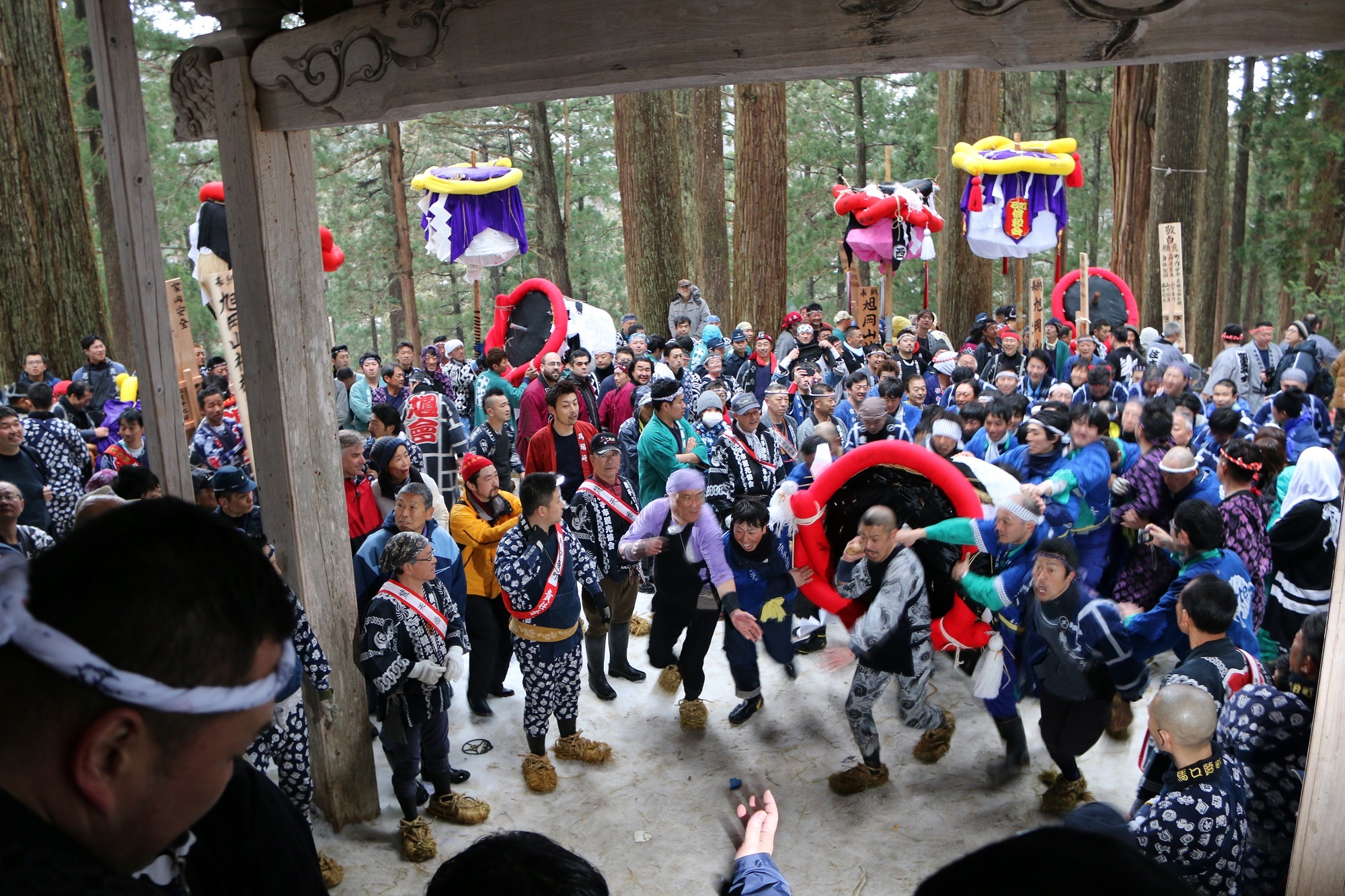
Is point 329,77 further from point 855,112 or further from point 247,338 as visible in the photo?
point 855,112

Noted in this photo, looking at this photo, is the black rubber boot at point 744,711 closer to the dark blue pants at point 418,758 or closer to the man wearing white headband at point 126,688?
the dark blue pants at point 418,758

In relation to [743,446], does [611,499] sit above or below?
below

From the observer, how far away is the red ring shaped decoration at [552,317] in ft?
36.2

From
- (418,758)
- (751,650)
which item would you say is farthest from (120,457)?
(751,650)

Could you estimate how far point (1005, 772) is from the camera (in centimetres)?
525

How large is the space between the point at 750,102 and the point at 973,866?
1501 cm

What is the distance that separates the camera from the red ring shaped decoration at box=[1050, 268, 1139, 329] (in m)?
13.1

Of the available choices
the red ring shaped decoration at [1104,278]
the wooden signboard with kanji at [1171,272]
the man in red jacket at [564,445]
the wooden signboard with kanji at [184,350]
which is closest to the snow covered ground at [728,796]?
the man in red jacket at [564,445]

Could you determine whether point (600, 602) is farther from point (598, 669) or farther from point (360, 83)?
point (360, 83)

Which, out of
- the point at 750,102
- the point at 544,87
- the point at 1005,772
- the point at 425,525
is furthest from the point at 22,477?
the point at 750,102

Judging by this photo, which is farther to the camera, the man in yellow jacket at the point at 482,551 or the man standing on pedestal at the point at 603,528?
the man standing on pedestal at the point at 603,528

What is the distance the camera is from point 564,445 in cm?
756

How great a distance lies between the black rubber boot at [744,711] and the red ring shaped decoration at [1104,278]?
897 centimetres

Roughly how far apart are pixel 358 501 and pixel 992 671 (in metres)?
3.77
